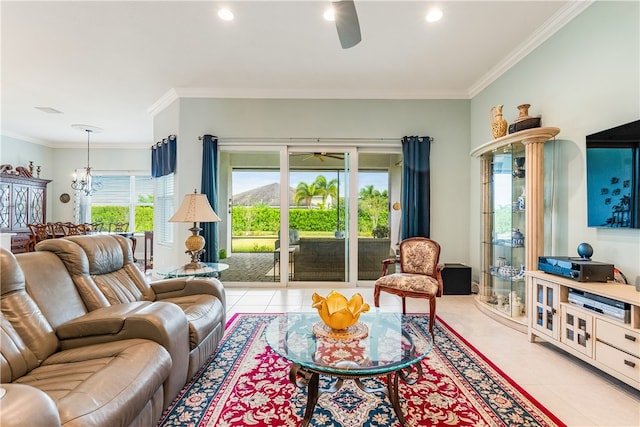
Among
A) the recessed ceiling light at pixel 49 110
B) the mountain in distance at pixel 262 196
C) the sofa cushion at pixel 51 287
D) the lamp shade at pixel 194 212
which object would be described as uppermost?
the recessed ceiling light at pixel 49 110

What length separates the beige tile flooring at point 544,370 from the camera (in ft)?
5.88

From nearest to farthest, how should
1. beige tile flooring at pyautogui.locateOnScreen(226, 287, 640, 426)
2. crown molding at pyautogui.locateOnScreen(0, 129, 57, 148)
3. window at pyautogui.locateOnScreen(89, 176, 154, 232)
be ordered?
beige tile flooring at pyautogui.locateOnScreen(226, 287, 640, 426)
crown molding at pyautogui.locateOnScreen(0, 129, 57, 148)
window at pyautogui.locateOnScreen(89, 176, 154, 232)

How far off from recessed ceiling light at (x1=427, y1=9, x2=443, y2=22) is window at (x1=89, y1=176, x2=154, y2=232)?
7596mm

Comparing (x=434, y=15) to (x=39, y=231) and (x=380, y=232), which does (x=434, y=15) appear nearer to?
(x=380, y=232)

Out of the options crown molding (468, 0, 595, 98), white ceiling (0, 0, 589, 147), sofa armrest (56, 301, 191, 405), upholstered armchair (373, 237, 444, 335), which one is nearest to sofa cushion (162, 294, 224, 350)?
sofa armrest (56, 301, 191, 405)

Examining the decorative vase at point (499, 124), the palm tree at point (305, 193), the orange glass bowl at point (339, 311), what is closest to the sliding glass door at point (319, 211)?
the palm tree at point (305, 193)

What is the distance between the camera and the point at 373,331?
2027mm

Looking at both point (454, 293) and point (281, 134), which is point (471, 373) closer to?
point (454, 293)

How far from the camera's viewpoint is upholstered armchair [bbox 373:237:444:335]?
3021 mm

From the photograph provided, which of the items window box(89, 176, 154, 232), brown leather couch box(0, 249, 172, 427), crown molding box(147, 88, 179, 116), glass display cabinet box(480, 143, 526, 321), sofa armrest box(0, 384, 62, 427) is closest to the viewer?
sofa armrest box(0, 384, 62, 427)

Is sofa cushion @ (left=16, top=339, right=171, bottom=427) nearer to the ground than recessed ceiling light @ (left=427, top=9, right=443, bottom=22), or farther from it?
nearer to the ground

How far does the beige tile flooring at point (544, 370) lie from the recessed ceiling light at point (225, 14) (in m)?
3.10

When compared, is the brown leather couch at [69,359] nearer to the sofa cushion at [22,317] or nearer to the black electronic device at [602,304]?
the sofa cushion at [22,317]

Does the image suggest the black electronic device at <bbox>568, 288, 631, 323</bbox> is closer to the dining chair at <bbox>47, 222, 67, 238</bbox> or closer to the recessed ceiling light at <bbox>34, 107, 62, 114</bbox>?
the dining chair at <bbox>47, 222, 67, 238</bbox>
